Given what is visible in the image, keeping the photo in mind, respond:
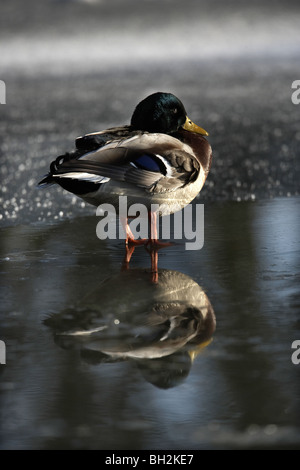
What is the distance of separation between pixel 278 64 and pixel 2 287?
9.99 meters

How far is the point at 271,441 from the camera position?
7.25 ft

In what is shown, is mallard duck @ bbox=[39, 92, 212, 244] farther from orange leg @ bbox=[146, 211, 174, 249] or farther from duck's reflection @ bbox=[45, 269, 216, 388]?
duck's reflection @ bbox=[45, 269, 216, 388]

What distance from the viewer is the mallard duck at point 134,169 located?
4332mm

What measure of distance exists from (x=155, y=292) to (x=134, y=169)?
93cm

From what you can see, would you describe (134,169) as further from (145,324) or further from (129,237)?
(145,324)

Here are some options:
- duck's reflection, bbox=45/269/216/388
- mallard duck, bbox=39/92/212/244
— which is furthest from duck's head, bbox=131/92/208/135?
duck's reflection, bbox=45/269/216/388

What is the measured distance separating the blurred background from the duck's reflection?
1 cm

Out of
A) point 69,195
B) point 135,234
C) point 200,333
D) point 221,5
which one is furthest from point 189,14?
point 200,333

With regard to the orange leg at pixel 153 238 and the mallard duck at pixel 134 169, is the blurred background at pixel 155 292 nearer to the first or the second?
the orange leg at pixel 153 238

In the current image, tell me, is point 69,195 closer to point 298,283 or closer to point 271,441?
point 298,283

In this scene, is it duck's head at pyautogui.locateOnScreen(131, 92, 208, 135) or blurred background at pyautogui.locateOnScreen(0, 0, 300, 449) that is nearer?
blurred background at pyautogui.locateOnScreen(0, 0, 300, 449)

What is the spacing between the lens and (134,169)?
4.43 m

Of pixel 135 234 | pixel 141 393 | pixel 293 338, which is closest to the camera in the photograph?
pixel 141 393

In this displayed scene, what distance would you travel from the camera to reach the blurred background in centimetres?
235
